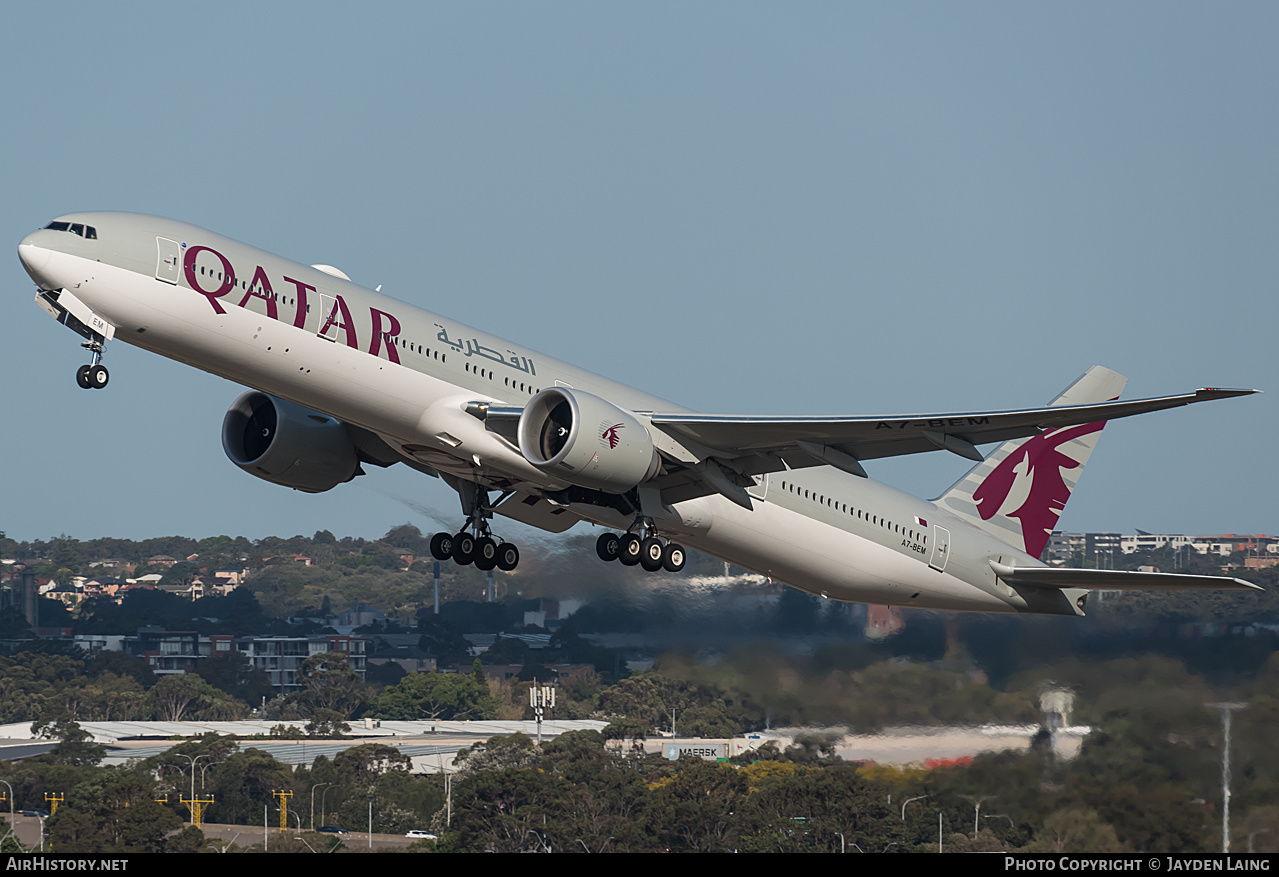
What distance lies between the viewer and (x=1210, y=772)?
83.5ft

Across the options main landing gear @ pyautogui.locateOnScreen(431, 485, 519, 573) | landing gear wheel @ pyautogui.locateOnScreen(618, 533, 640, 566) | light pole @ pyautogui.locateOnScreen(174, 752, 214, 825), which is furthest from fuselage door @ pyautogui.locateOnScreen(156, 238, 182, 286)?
light pole @ pyautogui.locateOnScreen(174, 752, 214, 825)

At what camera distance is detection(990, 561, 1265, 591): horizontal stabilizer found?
86.5ft

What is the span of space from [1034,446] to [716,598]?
25.8 feet

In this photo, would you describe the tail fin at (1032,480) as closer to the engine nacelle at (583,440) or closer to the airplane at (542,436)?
the airplane at (542,436)

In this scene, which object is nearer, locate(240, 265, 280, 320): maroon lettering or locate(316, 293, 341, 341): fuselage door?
locate(240, 265, 280, 320): maroon lettering

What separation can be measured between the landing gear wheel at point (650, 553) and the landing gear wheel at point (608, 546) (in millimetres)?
444

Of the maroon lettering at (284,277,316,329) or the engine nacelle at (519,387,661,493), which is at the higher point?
the maroon lettering at (284,277,316,329)

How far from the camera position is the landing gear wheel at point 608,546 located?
27.0m

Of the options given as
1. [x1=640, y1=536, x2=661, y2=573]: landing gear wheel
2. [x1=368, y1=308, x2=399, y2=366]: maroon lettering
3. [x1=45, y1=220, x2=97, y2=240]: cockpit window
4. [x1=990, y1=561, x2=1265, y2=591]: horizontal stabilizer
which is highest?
[x1=45, y1=220, x2=97, y2=240]: cockpit window

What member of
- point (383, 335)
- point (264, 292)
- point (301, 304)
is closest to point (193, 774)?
point (383, 335)

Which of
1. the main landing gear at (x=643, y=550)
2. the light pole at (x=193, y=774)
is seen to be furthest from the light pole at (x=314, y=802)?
the main landing gear at (x=643, y=550)

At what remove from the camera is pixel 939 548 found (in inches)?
1204

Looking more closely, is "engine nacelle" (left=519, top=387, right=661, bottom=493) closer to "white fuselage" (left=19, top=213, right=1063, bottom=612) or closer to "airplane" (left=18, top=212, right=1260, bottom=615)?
"airplane" (left=18, top=212, right=1260, bottom=615)

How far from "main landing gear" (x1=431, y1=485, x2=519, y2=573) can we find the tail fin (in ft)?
32.8
